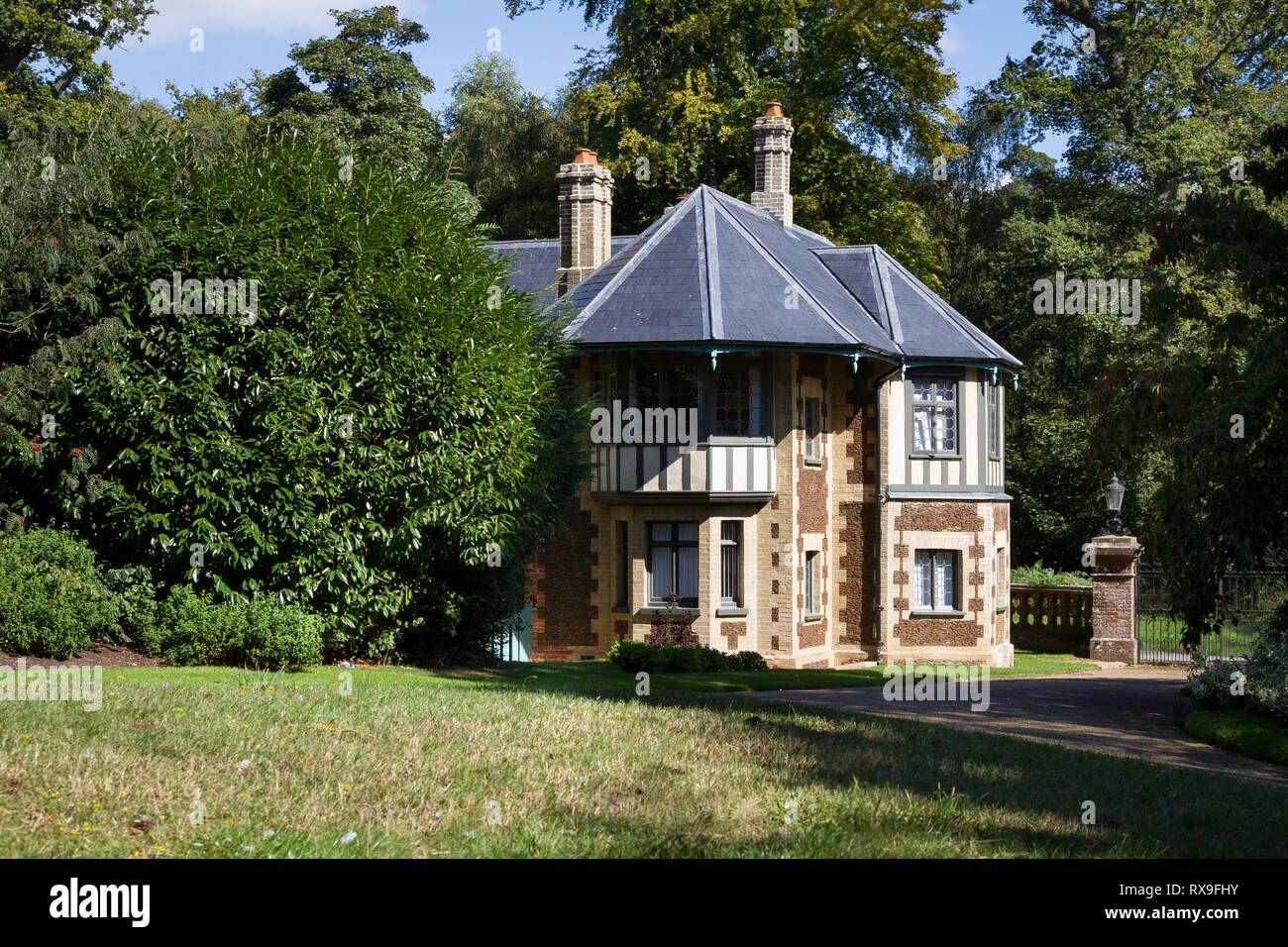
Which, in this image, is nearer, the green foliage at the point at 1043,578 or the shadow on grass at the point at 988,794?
the shadow on grass at the point at 988,794

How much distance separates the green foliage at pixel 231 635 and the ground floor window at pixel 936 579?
14240 mm

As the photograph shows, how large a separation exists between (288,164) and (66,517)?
4.97 m

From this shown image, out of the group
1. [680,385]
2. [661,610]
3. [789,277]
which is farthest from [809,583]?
[789,277]

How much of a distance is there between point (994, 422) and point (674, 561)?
25.4ft

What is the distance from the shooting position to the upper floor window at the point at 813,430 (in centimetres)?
2595

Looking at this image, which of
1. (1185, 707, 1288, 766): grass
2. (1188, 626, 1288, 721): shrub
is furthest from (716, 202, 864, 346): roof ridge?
(1185, 707, 1288, 766): grass

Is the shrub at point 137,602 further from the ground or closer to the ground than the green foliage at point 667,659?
further from the ground

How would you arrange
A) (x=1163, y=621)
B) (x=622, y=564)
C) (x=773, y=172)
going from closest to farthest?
(x=622, y=564) < (x=1163, y=621) < (x=773, y=172)

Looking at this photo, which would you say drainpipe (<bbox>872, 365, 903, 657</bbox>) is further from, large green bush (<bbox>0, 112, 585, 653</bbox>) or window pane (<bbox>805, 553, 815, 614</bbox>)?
large green bush (<bbox>0, 112, 585, 653</bbox>)

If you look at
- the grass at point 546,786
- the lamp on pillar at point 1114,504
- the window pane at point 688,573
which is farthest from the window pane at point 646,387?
the grass at point 546,786

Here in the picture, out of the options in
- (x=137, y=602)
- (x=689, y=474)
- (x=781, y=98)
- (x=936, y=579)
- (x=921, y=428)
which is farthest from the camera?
(x=781, y=98)

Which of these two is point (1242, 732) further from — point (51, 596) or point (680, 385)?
point (51, 596)

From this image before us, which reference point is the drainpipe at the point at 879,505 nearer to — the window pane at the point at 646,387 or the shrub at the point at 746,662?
the shrub at the point at 746,662

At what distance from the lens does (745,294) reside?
82.9 feet
